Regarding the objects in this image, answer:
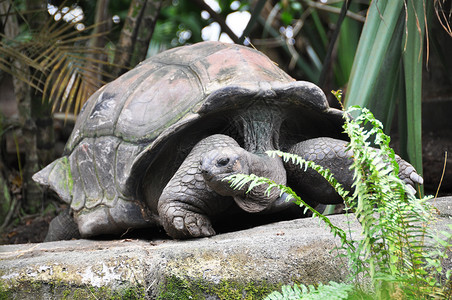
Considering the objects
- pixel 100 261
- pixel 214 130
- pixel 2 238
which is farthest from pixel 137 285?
pixel 2 238

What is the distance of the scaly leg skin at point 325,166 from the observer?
8.91 ft

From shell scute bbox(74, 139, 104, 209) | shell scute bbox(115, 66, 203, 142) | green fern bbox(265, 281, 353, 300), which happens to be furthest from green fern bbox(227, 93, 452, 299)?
shell scute bbox(74, 139, 104, 209)

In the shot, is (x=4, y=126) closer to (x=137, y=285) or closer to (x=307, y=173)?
(x=307, y=173)

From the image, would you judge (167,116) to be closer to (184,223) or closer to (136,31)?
(184,223)

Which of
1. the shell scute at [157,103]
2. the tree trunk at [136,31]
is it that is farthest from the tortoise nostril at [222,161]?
the tree trunk at [136,31]

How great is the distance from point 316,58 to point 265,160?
18.1ft

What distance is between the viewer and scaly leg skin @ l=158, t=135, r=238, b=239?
2.58m

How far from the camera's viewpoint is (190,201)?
2.62m

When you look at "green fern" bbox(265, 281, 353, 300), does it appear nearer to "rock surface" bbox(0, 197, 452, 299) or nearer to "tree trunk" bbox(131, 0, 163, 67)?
"rock surface" bbox(0, 197, 452, 299)

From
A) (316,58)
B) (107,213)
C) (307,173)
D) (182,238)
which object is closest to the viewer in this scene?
(182,238)

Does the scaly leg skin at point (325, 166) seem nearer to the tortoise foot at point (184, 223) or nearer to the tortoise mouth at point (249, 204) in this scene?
the tortoise mouth at point (249, 204)

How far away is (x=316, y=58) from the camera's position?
7953mm

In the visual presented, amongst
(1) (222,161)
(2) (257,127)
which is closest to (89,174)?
(2) (257,127)

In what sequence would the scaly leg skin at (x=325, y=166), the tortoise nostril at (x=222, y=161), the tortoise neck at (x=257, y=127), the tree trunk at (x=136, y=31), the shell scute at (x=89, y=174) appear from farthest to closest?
the tree trunk at (x=136, y=31)
the shell scute at (x=89, y=174)
the tortoise neck at (x=257, y=127)
the scaly leg skin at (x=325, y=166)
the tortoise nostril at (x=222, y=161)
